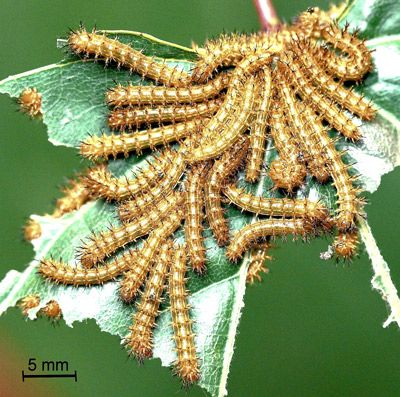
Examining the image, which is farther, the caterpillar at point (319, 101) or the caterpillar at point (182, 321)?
the caterpillar at point (182, 321)

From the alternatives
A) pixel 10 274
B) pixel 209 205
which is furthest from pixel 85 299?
pixel 209 205

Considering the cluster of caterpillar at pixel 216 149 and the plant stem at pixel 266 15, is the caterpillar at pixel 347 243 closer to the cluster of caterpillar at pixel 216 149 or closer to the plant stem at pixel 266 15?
the cluster of caterpillar at pixel 216 149

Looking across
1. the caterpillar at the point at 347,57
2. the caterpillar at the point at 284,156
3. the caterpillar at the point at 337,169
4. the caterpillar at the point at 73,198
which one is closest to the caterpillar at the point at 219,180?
the caterpillar at the point at 284,156

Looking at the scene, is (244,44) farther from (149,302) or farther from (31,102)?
(149,302)

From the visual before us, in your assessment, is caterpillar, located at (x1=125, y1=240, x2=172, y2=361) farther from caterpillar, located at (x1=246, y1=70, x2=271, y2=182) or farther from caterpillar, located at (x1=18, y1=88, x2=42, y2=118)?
caterpillar, located at (x1=18, y1=88, x2=42, y2=118)

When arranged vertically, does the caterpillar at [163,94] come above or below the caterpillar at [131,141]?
above

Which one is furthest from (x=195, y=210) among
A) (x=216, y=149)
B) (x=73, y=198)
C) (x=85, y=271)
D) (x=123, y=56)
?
(x=123, y=56)
